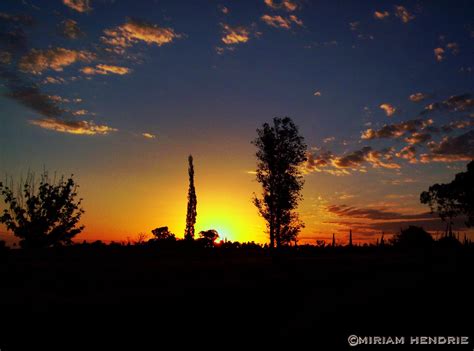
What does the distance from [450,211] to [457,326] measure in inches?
1916

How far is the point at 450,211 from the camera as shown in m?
51.0

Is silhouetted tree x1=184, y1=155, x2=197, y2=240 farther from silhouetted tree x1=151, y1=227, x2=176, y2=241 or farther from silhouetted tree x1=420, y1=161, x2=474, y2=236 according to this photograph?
silhouetted tree x1=420, y1=161, x2=474, y2=236

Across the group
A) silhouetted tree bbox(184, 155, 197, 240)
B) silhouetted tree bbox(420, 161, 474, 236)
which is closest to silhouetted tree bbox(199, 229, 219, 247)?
silhouetted tree bbox(184, 155, 197, 240)

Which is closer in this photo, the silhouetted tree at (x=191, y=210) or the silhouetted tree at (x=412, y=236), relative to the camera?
the silhouetted tree at (x=191, y=210)

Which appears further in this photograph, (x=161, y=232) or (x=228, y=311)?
(x=161, y=232)

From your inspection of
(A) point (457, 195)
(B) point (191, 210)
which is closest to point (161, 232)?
(B) point (191, 210)

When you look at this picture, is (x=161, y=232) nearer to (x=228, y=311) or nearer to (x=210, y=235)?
(x=210, y=235)

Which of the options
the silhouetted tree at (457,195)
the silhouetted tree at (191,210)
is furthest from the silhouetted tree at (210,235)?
the silhouetted tree at (457,195)

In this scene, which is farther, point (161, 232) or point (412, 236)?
point (412, 236)

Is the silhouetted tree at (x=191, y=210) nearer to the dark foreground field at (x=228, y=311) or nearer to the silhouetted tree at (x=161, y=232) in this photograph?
the silhouetted tree at (x=161, y=232)

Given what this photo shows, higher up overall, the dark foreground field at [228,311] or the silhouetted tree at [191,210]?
the silhouetted tree at [191,210]

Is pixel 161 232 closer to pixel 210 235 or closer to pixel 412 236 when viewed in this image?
pixel 210 235

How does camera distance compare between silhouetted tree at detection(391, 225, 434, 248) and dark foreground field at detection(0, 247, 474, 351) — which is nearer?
dark foreground field at detection(0, 247, 474, 351)

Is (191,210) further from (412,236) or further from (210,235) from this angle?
(412,236)
